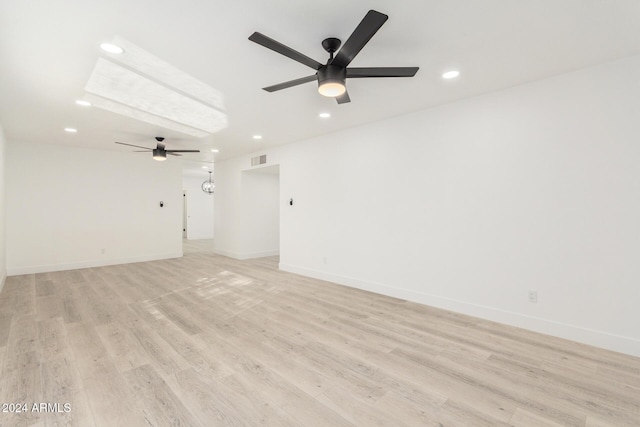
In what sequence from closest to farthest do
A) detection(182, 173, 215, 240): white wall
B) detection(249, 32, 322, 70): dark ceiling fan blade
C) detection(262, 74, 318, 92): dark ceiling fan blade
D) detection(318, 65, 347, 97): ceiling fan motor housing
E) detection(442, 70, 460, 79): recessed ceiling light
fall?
detection(249, 32, 322, 70): dark ceiling fan blade < detection(318, 65, 347, 97): ceiling fan motor housing < detection(262, 74, 318, 92): dark ceiling fan blade < detection(442, 70, 460, 79): recessed ceiling light < detection(182, 173, 215, 240): white wall

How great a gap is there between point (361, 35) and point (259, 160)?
5195 millimetres

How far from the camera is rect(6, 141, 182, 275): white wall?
5.75 metres

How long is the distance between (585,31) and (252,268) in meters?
6.05

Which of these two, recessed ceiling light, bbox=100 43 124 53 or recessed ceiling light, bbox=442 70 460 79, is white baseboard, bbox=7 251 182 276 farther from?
recessed ceiling light, bbox=442 70 460 79

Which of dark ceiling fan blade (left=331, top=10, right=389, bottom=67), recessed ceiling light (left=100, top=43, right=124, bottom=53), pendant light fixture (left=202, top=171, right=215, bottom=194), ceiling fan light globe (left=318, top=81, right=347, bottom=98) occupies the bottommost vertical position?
pendant light fixture (left=202, top=171, right=215, bottom=194)

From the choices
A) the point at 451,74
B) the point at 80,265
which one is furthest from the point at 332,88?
the point at 80,265

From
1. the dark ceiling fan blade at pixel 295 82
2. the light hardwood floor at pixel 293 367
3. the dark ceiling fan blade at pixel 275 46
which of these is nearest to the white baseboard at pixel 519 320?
the light hardwood floor at pixel 293 367

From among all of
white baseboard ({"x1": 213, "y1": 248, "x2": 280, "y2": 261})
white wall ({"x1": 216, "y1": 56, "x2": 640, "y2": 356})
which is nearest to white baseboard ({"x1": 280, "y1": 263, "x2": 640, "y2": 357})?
white wall ({"x1": 216, "y1": 56, "x2": 640, "y2": 356})

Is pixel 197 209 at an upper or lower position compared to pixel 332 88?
lower

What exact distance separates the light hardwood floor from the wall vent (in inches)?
140

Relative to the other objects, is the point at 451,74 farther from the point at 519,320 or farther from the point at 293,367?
the point at 293,367

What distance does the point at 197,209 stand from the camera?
12.4 m

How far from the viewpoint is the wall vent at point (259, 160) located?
6.63 meters

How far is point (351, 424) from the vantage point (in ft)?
5.73
